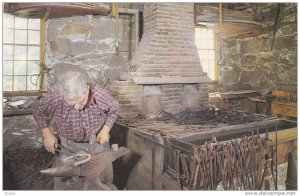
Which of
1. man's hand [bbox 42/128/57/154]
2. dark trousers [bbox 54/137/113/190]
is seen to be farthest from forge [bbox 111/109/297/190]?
man's hand [bbox 42/128/57/154]

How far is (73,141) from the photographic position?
2771mm

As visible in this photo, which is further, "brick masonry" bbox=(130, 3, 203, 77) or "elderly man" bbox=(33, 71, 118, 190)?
"brick masonry" bbox=(130, 3, 203, 77)

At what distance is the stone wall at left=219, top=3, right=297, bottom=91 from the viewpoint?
652 centimetres

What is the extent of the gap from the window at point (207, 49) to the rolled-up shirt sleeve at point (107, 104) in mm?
4539

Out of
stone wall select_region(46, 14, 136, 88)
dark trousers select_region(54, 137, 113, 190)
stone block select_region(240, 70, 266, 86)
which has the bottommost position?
dark trousers select_region(54, 137, 113, 190)

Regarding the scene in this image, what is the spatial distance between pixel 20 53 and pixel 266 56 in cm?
568

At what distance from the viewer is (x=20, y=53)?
16.0 ft

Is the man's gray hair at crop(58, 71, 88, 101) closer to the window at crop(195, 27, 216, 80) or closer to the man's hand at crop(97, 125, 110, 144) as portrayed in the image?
the man's hand at crop(97, 125, 110, 144)

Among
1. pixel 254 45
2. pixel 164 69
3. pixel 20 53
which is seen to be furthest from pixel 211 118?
pixel 254 45

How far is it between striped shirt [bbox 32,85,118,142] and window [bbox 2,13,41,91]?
2537mm

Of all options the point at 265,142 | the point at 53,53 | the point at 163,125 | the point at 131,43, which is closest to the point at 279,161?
the point at 265,142

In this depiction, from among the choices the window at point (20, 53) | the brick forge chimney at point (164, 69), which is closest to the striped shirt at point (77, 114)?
the brick forge chimney at point (164, 69)

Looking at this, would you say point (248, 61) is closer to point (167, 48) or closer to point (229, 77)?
point (229, 77)

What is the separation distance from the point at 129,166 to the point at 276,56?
5093mm
